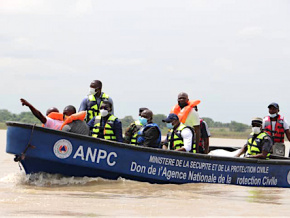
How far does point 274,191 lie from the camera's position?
33.8ft

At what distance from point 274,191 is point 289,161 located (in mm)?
836

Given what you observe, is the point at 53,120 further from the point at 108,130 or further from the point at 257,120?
the point at 257,120

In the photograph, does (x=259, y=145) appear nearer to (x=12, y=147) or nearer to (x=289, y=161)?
(x=289, y=161)

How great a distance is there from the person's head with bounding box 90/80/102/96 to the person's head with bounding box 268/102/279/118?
3.45m

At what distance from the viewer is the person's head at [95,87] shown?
10.5 meters

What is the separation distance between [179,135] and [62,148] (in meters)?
2.00

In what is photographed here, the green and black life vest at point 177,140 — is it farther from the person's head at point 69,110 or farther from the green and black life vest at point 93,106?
the person's head at point 69,110

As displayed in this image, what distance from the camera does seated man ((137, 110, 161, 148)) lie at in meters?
9.70

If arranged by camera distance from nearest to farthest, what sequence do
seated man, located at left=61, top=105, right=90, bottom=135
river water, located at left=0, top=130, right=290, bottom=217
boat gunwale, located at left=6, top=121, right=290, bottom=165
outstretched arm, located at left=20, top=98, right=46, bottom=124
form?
river water, located at left=0, top=130, right=290, bottom=217 → outstretched arm, located at left=20, top=98, right=46, bottom=124 → boat gunwale, located at left=6, top=121, right=290, bottom=165 → seated man, located at left=61, top=105, right=90, bottom=135

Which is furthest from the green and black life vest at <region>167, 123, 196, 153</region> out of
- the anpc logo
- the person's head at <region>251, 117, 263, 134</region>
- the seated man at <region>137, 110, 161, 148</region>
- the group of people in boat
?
the anpc logo

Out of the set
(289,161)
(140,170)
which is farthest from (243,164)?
(140,170)

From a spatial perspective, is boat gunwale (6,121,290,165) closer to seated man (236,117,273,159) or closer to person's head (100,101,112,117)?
seated man (236,117,273,159)

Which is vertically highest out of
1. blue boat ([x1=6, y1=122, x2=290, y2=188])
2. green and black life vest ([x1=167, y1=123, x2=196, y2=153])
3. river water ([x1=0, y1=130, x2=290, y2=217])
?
green and black life vest ([x1=167, y1=123, x2=196, y2=153])

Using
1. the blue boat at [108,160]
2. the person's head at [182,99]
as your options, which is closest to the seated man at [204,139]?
the person's head at [182,99]
